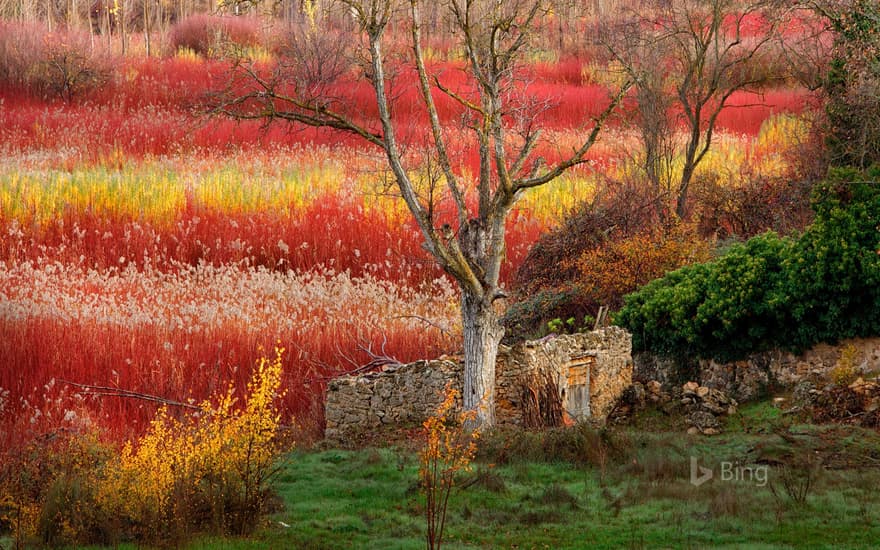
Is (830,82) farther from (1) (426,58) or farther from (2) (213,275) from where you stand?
(1) (426,58)

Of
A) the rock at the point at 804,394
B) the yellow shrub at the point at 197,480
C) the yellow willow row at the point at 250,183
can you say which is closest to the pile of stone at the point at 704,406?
the rock at the point at 804,394

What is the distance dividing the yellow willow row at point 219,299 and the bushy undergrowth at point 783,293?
3.75m

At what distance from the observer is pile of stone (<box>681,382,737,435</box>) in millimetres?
13391

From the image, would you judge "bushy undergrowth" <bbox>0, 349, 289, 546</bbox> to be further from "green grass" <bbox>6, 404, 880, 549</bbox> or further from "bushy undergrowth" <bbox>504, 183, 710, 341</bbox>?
"bushy undergrowth" <bbox>504, 183, 710, 341</bbox>

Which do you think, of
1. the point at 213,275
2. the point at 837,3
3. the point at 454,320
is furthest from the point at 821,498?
the point at 213,275

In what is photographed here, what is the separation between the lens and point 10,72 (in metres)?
38.4

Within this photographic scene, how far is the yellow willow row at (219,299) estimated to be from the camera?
55.2 ft

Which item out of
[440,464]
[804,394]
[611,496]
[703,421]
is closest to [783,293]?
[804,394]

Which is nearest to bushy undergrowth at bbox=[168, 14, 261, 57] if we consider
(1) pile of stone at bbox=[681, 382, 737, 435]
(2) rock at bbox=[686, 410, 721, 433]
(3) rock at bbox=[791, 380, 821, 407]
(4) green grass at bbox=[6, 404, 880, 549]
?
(1) pile of stone at bbox=[681, 382, 737, 435]

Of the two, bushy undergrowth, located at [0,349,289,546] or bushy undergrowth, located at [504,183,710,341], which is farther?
bushy undergrowth, located at [504,183,710,341]

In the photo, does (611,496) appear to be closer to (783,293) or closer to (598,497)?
(598,497)

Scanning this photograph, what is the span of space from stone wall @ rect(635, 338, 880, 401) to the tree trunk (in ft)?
13.4

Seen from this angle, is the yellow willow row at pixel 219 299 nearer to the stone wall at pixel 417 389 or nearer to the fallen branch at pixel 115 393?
the fallen branch at pixel 115 393

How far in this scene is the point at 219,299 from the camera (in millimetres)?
18922
